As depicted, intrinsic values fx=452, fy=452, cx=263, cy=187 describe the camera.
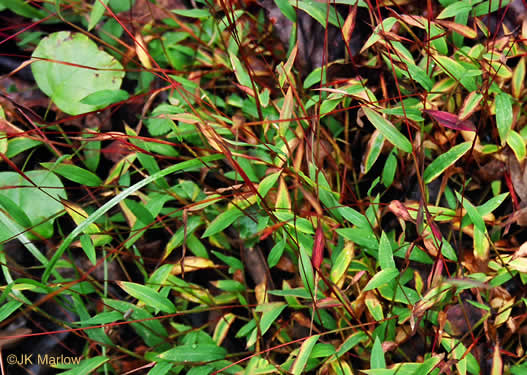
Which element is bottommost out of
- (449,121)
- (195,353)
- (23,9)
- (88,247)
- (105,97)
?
(195,353)

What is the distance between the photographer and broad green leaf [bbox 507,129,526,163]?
0.89 meters

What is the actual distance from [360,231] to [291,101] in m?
0.29

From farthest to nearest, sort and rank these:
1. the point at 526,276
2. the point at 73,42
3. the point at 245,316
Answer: the point at 73,42 < the point at 245,316 < the point at 526,276

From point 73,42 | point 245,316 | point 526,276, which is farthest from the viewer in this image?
point 73,42

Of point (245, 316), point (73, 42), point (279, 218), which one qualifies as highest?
point (73, 42)

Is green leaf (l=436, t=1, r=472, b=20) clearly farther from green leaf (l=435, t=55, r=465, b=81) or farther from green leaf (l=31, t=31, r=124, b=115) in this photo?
green leaf (l=31, t=31, r=124, b=115)

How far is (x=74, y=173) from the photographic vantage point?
3.31 ft

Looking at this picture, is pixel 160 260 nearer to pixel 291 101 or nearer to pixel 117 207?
pixel 117 207

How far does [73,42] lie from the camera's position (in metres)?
1.15

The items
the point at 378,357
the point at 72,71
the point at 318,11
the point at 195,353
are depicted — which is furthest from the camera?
the point at 72,71

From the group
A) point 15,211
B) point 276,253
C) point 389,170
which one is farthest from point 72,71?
point 389,170

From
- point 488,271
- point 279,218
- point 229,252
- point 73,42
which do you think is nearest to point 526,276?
point 488,271

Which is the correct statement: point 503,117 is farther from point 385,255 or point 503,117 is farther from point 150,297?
point 150,297

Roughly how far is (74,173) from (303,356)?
0.63 metres
